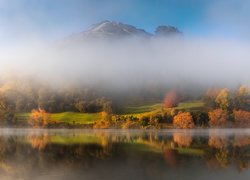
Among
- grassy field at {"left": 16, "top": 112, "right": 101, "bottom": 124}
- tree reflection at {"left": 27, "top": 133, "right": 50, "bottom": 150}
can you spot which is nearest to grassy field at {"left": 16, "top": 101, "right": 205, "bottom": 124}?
grassy field at {"left": 16, "top": 112, "right": 101, "bottom": 124}

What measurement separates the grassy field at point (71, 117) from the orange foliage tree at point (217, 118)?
159 ft

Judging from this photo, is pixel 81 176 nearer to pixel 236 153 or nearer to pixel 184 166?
pixel 184 166

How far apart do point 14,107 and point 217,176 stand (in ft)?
537

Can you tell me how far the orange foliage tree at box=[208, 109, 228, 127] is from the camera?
452ft

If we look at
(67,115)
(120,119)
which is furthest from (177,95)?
(67,115)

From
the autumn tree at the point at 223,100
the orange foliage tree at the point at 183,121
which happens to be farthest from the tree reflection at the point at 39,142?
the autumn tree at the point at 223,100

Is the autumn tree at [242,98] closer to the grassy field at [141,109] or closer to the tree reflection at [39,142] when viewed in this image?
the grassy field at [141,109]

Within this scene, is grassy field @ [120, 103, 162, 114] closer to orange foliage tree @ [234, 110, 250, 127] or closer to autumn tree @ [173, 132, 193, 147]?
orange foliage tree @ [234, 110, 250, 127]

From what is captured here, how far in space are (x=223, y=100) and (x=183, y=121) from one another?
105 feet

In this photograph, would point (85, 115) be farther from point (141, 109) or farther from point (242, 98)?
point (242, 98)

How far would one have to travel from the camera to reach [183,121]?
13738cm

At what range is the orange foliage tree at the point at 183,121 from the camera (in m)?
137

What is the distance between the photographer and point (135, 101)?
198 meters

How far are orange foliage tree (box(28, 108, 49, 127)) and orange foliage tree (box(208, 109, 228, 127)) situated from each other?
69349 mm
